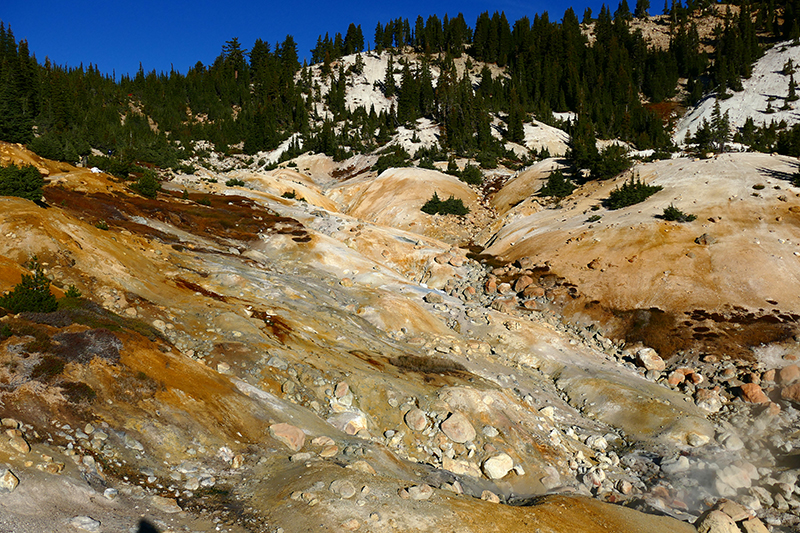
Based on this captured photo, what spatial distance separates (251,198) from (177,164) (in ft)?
81.8

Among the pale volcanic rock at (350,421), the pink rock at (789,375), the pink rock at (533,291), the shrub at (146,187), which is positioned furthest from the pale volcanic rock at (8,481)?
the shrub at (146,187)

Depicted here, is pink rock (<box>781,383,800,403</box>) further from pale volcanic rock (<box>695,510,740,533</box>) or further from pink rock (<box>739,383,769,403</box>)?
pale volcanic rock (<box>695,510,740,533</box>)

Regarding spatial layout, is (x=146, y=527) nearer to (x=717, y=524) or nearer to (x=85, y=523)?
(x=85, y=523)

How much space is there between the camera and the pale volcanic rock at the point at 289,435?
1087 centimetres

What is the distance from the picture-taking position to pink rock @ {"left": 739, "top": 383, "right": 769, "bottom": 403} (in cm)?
1898

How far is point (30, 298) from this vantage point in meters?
10.9

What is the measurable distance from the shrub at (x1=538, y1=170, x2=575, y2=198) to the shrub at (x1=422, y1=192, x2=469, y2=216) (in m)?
9.56

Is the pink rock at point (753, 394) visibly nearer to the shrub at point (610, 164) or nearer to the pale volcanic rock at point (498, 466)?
the pale volcanic rock at point (498, 466)

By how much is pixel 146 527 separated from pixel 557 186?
50530 mm

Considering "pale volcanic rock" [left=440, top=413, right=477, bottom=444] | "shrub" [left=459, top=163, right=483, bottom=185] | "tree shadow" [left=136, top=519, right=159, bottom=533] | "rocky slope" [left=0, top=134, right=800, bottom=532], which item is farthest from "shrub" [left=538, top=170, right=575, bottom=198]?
"tree shadow" [left=136, top=519, right=159, bottom=533]

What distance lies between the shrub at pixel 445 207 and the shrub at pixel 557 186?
9559 mm

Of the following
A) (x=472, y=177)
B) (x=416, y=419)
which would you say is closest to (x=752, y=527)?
(x=416, y=419)

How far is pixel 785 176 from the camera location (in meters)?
36.4

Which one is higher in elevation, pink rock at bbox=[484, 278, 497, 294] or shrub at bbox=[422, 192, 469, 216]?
shrub at bbox=[422, 192, 469, 216]
